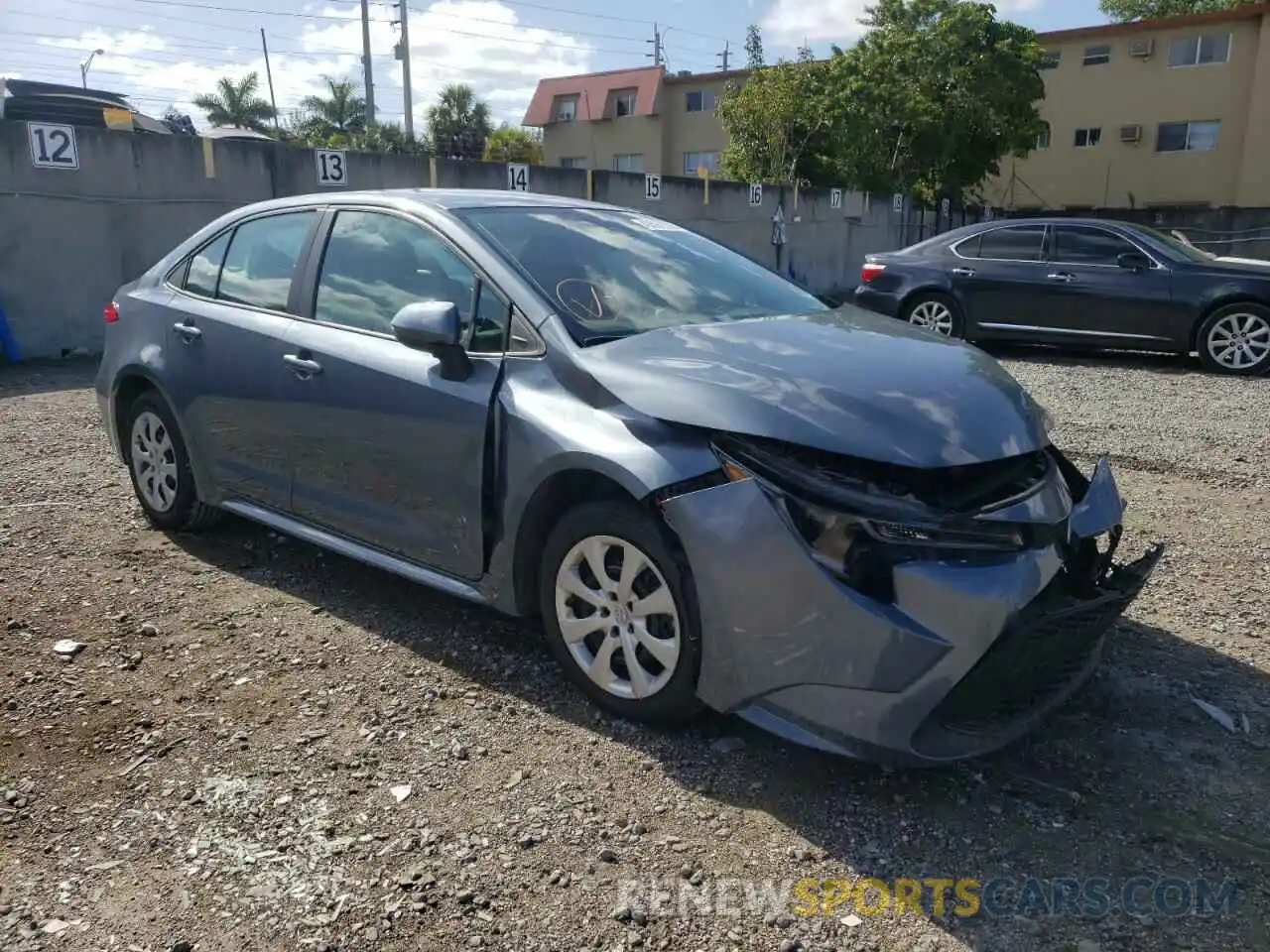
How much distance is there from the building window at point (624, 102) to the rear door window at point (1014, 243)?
125ft

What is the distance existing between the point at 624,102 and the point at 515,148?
6.02 meters

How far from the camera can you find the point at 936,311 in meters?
11.4

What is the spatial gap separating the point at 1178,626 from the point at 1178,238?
8444mm

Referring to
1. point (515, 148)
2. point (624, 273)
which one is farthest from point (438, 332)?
point (515, 148)

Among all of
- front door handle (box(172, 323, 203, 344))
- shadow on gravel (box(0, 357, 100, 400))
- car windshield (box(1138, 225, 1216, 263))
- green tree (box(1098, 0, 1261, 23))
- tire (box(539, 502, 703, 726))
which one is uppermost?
green tree (box(1098, 0, 1261, 23))

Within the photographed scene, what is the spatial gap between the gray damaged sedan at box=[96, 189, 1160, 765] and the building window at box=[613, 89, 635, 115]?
4478 centimetres

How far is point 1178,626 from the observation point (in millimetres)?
4051

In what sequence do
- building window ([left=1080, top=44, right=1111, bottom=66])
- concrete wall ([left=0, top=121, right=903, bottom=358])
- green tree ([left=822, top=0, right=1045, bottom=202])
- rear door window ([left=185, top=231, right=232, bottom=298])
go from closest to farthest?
rear door window ([left=185, top=231, right=232, bottom=298]) → concrete wall ([left=0, top=121, right=903, bottom=358]) → green tree ([left=822, top=0, right=1045, bottom=202]) → building window ([left=1080, top=44, right=1111, bottom=66])

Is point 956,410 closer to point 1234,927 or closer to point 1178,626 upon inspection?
point 1234,927

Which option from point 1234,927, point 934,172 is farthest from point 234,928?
point 934,172

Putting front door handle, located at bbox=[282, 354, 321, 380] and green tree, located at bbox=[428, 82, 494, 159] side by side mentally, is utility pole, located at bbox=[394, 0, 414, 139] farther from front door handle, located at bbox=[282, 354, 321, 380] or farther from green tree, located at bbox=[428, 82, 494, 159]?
front door handle, located at bbox=[282, 354, 321, 380]

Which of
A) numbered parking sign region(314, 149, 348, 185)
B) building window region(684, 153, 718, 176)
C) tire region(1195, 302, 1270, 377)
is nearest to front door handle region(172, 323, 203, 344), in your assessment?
tire region(1195, 302, 1270, 377)

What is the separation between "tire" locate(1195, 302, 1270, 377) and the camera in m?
9.75

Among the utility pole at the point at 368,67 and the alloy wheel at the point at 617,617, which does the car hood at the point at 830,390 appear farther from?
the utility pole at the point at 368,67
